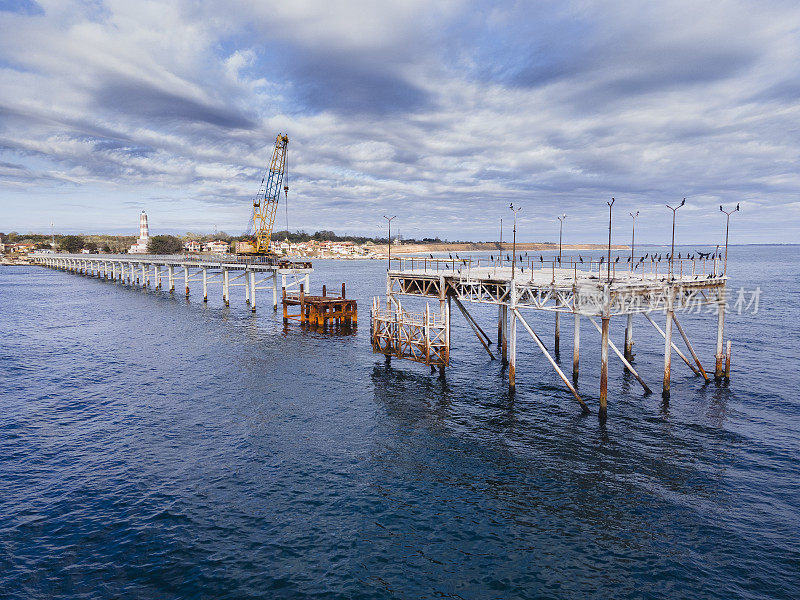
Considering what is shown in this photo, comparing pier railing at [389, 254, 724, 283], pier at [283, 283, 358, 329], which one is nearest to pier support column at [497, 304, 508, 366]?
pier railing at [389, 254, 724, 283]

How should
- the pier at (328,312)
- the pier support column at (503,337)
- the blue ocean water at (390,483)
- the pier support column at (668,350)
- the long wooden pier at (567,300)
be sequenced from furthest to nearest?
the pier at (328,312) < the pier support column at (503,337) < the pier support column at (668,350) < the long wooden pier at (567,300) < the blue ocean water at (390,483)

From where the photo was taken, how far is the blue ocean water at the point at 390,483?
54.4 ft

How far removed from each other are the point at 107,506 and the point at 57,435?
10752mm

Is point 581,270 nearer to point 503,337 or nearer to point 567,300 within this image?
point 503,337

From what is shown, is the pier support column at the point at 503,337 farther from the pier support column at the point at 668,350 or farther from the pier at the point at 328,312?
the pier at the point at 328,312

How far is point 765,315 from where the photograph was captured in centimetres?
Result: 7162

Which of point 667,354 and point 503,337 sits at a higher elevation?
point 667,354

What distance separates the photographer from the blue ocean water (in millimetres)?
16578

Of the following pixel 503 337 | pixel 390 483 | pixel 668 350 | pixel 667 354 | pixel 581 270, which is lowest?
pixel 390 483

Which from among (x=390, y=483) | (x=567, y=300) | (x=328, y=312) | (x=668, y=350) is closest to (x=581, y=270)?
(x=668, y=350)

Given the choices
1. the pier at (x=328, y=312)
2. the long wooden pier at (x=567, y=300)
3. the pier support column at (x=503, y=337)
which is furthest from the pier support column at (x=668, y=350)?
the pier at (x=328, y=312)

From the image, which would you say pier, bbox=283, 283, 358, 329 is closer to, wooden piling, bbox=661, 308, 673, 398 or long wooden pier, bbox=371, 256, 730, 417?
long wooden pier, bbox=371, 256, 730, 417

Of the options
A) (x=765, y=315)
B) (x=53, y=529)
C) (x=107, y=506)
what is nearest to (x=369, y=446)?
(x=107, y=506)

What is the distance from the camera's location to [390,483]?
22625mm
